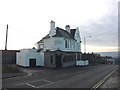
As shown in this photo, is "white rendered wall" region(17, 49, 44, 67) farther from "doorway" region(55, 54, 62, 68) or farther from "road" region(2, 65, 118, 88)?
"road" region(2, 65, 118, 88)

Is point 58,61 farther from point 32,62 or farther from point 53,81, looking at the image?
point 53,81

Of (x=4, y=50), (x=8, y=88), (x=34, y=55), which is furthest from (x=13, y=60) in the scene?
(x=8, y=88)

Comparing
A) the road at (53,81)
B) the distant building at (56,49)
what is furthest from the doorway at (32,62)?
the road at (53,81)

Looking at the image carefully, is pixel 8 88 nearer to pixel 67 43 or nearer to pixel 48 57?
pixel 48 57

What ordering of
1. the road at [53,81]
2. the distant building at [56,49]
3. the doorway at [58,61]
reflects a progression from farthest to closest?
the doorway at [58,61] < the distant building at [56,49] < the road at [53,81]

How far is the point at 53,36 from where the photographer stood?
54.6 metres

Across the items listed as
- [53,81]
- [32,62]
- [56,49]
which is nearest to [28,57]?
[32,62]

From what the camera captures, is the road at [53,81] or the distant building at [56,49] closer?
the road at [53,81]

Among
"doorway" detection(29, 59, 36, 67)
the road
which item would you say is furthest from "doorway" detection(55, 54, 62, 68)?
the road

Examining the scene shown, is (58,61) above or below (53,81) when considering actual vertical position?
above

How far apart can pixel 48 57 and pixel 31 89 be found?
34.1 metres

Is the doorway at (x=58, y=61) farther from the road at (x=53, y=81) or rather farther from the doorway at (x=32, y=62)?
the road at (x=53, y=81)

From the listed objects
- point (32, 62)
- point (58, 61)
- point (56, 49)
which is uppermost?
point (56, 49)

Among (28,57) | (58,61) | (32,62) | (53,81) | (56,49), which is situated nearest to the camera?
(53,81)
